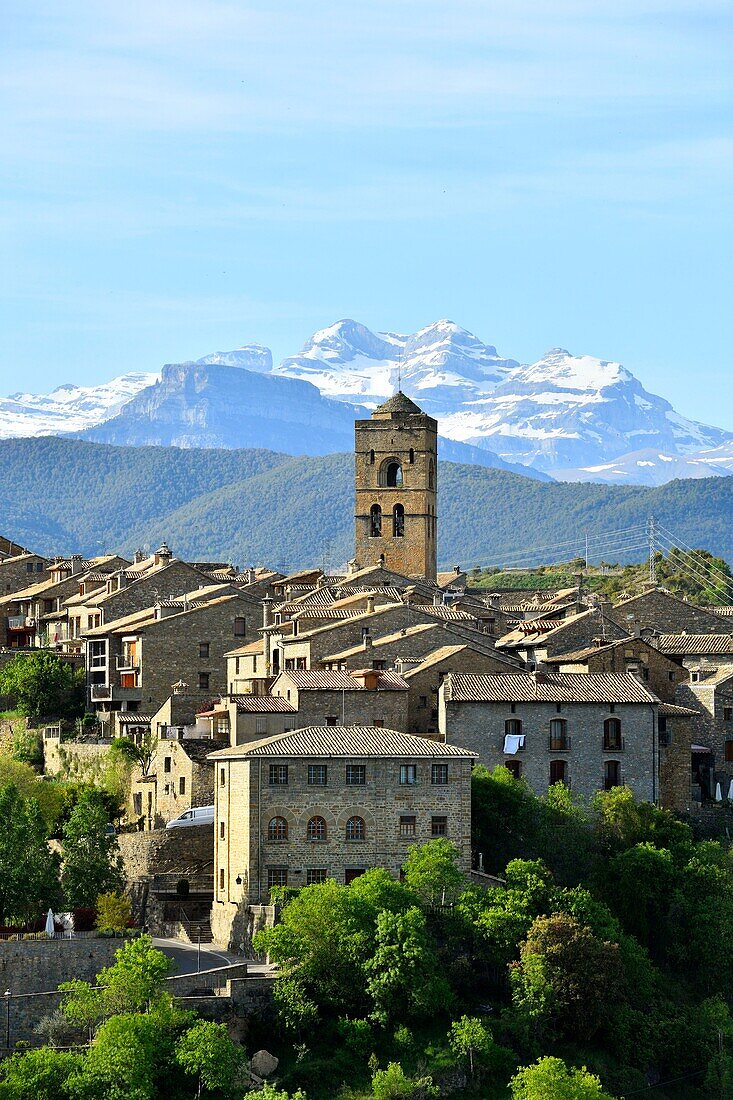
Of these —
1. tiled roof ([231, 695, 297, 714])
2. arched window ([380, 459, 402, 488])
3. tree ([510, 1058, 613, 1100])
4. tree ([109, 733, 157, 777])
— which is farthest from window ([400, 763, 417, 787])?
arched window ([380, 459, 402, 488])

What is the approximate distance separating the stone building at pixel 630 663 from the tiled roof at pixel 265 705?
13.2m

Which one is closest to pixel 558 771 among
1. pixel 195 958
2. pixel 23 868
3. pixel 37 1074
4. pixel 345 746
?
pixel 345 746

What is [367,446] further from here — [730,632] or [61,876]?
[61,876]

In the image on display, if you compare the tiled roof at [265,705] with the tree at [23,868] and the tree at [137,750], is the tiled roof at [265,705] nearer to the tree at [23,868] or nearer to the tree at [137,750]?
the tree at [137,750]

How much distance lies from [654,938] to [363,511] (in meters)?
58.7

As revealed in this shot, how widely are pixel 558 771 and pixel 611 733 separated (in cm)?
233

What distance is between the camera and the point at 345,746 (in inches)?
2847

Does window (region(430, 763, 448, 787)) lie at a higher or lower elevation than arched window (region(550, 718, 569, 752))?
lower

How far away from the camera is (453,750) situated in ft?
241

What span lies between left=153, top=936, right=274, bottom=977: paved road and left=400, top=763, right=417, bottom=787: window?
7447 millimetres

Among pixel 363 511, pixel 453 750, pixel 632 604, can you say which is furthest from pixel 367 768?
pixel 363 511

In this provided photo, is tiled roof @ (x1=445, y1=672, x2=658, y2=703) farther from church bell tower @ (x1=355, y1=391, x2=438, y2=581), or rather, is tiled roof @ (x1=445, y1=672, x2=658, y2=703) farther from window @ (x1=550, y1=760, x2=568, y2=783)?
church bell tower @ (x1=355, y1=391, x2=438, y2=581)

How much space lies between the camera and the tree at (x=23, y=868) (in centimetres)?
7262

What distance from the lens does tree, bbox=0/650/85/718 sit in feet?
330
